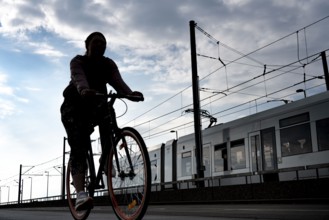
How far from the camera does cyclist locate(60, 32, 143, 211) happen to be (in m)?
4.26

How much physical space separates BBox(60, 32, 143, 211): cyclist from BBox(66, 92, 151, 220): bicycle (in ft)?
0.36

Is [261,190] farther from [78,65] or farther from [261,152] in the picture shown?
[78,65]

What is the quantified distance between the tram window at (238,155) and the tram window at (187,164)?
3004 mm

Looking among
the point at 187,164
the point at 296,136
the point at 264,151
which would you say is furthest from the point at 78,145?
the point at 187,164

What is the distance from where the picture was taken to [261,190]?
44.8 ft

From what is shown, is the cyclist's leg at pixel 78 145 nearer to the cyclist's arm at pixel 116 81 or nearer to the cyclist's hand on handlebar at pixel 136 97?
the cyclist's arm at pixel 116 81

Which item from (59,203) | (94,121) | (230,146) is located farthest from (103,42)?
(59,203)

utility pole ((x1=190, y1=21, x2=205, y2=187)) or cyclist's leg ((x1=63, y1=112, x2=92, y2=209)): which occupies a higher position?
utility pole ((x1=190, y1=21, x2=205, y2=187))

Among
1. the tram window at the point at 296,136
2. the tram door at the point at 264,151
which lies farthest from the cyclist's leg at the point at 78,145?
the tram door at the point at 264,151

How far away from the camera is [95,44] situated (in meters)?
4.26

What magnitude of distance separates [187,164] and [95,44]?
1486 cm

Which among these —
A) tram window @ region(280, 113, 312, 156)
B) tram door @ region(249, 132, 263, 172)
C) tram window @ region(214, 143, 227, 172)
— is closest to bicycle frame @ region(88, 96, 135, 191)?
tram window @ region(280, 113, 312, 156)

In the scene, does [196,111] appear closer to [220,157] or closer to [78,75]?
[220,157]

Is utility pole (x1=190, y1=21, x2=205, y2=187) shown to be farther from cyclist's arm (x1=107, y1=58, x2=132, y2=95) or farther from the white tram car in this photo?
cyclist's arm (x1=107, y1=58, x2=132, y2=95)
